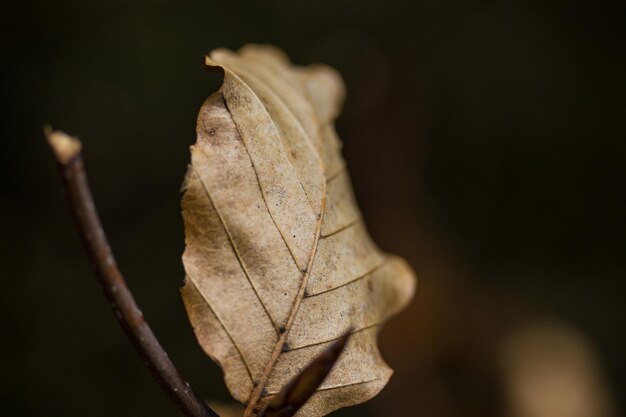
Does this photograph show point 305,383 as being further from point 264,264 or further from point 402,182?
point 402,182

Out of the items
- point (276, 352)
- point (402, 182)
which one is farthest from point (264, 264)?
point (402, 182)

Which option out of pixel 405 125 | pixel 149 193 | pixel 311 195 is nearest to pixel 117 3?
pixel 149 193

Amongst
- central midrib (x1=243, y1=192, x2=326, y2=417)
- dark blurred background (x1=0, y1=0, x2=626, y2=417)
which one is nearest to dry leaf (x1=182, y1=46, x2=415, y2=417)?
central midrib (x1=243, y1=192, x2=326, y2=417)

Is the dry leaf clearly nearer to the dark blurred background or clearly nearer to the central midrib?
the central midrib

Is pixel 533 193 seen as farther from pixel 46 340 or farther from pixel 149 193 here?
pixel 46 340

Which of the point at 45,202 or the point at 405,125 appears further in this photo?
the point at 405,125

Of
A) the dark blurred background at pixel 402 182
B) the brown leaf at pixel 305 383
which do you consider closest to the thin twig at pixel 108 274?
the brown leaf at pixel 305 383

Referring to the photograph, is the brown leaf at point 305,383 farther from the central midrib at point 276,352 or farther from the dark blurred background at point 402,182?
the dark blurred background at point 402,182
